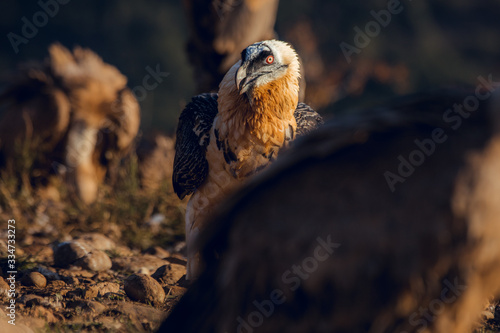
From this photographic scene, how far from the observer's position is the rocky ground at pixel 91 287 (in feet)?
10.7

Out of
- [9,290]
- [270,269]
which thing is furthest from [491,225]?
[9,290]

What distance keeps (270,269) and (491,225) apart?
0.86 metres

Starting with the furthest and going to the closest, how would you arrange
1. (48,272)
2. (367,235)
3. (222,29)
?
(222,29) → (48,272) → (367,235)

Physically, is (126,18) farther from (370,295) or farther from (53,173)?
(370,295)

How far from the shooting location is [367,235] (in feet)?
6.75

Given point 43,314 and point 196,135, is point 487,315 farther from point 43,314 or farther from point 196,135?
point 43,314

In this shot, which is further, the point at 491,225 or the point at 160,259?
the point at 160,259

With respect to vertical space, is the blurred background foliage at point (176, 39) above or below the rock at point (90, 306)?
above

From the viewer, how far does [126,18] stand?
2422 cm

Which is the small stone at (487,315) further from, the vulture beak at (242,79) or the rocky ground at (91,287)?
the vulture beak at (242,79)

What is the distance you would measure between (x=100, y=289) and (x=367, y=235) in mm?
2523

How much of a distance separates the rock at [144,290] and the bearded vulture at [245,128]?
11.6 inches

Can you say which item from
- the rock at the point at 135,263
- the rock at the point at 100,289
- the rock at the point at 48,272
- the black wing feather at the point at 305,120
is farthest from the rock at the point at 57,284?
the black wing feather at the point at 305,120

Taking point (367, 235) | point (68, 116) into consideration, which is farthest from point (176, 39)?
point (367, 235)
